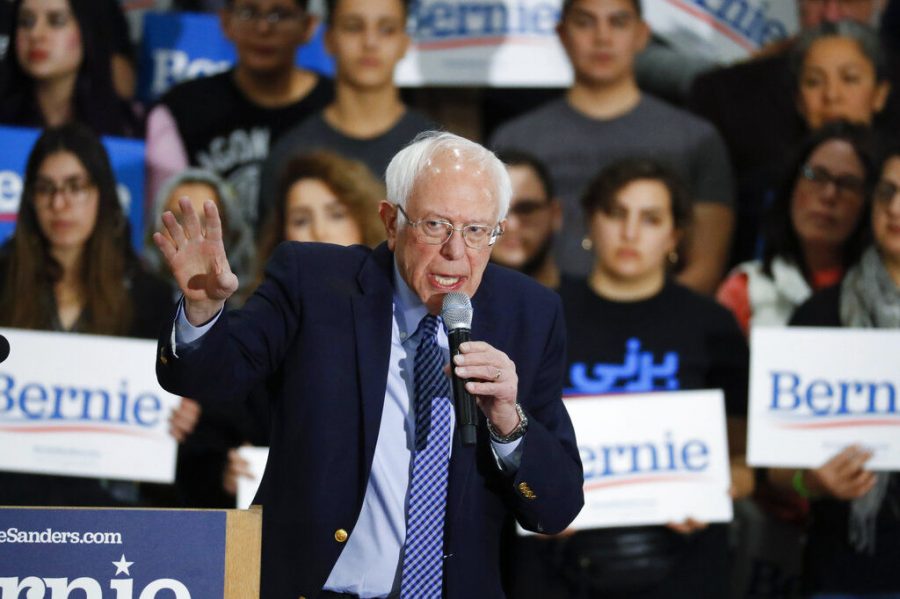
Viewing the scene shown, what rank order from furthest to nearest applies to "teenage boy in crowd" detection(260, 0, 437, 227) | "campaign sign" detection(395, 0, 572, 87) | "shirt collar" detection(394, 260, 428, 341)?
"campaign sign" detection(395, 0, 572, 87)
"teenage boy in crowd" detection(260, 0, 437, 227)
"shirt collar" detection(394, 260, 428, 341)

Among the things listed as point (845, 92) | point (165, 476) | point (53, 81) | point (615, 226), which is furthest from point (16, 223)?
point (845, 92)

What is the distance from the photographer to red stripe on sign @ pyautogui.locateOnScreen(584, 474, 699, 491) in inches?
171

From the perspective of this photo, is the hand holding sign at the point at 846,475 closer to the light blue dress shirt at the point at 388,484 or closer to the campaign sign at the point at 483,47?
the campaign sign at the point at 483,47

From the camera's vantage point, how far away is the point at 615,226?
4.70m

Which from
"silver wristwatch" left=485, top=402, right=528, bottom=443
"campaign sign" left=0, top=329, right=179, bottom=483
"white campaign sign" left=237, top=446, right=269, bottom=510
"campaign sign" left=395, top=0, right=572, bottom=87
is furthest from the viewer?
"campaign sign" left=395, top=0, right=572, bottom=87

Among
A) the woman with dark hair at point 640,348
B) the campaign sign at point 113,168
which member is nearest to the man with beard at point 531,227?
the woman with dark hair at point 640,348

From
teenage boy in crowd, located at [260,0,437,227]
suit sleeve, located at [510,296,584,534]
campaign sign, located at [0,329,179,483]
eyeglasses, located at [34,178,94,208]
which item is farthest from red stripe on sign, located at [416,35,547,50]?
suit sleeve, located at [510,296,584,534]

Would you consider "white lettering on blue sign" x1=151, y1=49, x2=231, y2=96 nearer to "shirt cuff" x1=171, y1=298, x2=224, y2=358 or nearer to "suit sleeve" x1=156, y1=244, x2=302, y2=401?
"suit sleeve" x1=156, y1=244, x2=302, y2=401

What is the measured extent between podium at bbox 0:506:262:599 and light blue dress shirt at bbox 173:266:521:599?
235 millimetres

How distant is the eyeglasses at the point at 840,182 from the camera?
493 cm

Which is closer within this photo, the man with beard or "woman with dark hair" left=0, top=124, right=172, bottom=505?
"woman with dark hair" left=0, top=124, right=172, bottom=505

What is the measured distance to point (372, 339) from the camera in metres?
2.55

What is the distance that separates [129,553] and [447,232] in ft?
2.76

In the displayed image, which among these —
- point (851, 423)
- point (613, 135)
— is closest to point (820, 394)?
point (851, 423)
